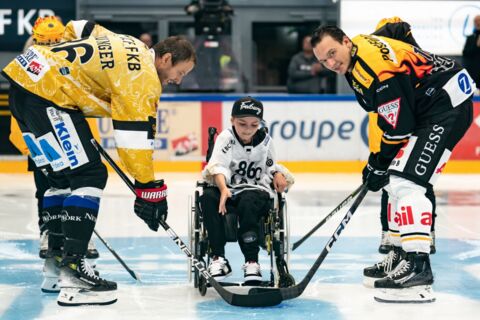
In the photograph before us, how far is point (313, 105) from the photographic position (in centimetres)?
972

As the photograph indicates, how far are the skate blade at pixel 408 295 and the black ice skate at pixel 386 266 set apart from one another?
Answer: 0.39 metres

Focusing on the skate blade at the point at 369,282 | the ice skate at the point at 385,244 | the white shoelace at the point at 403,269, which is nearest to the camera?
the white shoelace at the point at 403,269

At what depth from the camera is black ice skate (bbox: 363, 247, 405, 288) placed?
4.70 meters

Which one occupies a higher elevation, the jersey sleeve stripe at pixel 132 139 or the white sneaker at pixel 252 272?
the jersey sleeve stripe at pixel 132 139

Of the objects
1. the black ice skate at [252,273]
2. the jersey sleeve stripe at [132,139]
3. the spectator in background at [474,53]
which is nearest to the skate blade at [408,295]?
the black ice skate at [252,273]

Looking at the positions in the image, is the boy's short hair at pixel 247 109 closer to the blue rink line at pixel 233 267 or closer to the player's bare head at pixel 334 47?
the player's bare head at pixel 334 47

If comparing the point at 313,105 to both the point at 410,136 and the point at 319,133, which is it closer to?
the point at 319,133

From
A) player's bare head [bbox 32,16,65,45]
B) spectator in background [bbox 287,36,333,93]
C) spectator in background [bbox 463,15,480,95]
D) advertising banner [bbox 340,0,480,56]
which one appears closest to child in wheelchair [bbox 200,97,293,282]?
player's bare head [bbox 32,16,65,45]

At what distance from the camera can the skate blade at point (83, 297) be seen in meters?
4.12

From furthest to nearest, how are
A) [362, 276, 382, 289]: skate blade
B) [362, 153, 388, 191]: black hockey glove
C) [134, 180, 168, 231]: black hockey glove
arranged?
[362, 276, 382, 289]: skate blade, [362, 153, 388, 191]: black hockey glove, [134, 180, 168, 231]: black hockey glove

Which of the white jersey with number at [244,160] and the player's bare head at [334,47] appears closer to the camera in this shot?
the player's bare head at [334,47]

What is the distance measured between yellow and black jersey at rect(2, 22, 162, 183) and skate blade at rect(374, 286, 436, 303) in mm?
1143

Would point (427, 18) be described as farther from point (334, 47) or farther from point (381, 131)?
point (334, 47)

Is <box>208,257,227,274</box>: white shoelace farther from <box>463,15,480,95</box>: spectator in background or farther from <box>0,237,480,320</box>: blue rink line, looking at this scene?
<box>463,15,480,95</box>: spectator in background
